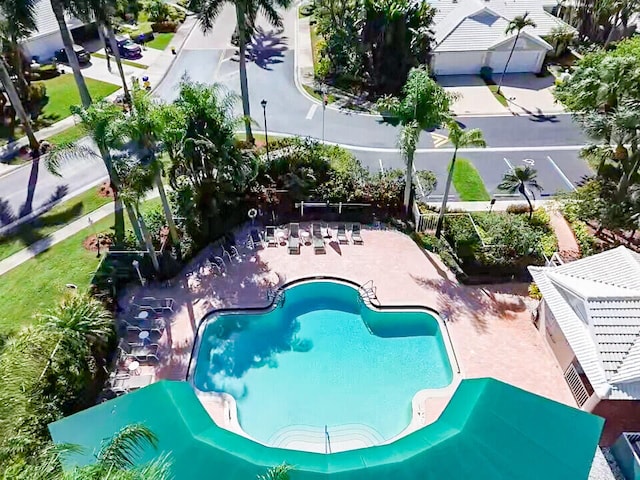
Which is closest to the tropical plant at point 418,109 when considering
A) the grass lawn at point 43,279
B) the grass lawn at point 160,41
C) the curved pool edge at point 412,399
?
the curved pool edge at point 412,399

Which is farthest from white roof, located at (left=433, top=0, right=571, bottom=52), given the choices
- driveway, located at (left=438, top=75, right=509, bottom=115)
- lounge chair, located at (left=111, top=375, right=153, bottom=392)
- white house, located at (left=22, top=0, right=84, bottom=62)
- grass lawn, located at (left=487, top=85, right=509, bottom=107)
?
lounge chair, located at (left=111, top=375, right=153, bottom=392)

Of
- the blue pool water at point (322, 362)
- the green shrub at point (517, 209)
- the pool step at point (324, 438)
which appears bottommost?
the pool step at point (324, 438)

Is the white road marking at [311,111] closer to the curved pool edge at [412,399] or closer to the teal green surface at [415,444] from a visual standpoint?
the curved pool edge at [412,399]

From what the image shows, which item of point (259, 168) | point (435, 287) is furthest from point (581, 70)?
point (259, 168)

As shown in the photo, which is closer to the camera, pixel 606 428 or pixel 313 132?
pixel 606 428

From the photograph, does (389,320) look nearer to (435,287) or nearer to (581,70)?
(435,287)
